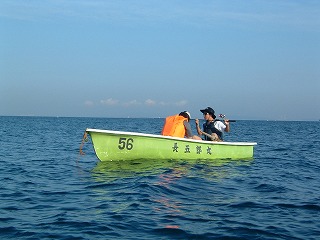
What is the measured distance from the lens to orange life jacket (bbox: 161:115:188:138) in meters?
14.4

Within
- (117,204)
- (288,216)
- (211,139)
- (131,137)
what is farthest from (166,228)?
(211,139)

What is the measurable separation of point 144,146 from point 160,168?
135cm

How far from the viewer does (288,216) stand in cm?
744

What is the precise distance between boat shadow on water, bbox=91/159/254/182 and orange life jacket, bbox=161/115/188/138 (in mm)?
943

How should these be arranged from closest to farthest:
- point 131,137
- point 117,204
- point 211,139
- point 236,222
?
point 236,222
point 117,204
point 131,137
point 211,139

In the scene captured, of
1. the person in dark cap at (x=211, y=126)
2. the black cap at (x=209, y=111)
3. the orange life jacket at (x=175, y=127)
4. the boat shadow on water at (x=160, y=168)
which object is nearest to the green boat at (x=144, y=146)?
the boat shadow on water at (x=160, y=168)

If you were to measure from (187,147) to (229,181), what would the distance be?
3.53 m

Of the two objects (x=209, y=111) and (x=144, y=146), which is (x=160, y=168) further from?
(x=209, y=111)

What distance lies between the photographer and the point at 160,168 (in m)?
12.7

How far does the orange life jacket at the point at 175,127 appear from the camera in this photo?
47.3ft

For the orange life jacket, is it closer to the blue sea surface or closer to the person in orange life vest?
the person in orange life vest

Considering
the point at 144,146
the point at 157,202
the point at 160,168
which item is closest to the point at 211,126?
the point at 144,146

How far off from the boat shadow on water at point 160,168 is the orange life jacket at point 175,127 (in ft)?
3.09

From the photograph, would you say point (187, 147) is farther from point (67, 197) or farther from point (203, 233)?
point (203, 233)
